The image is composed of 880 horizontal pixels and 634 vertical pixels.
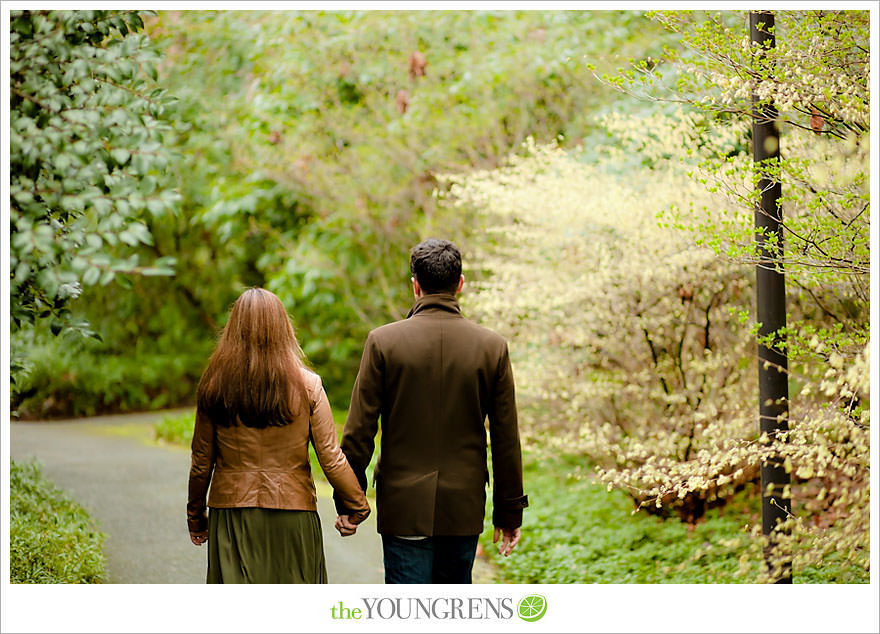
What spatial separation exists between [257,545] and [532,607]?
1187 millimetres

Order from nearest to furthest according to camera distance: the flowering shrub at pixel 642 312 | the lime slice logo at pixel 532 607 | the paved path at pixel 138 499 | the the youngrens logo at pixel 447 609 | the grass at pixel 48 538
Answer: the the youngrens logo at pixel 447 609 → the lime slice logo at pixel 532 607 → the grass at pixel 48 538 → the paved path at pixel 138 499 → the flowering shrub at pixel 642 312

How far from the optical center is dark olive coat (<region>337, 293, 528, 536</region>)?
8.54ft

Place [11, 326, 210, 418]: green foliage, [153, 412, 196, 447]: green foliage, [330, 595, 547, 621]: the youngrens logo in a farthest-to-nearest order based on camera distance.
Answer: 1. [11, 326, 210, 418]: green foliage
2. [153, 412, 196, 447]: green foliage
3. [330, 595, 547, 621]: the youngrens logo

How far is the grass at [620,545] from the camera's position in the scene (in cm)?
425

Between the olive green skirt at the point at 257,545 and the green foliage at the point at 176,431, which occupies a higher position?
the olive green skirt at the point at 257,545

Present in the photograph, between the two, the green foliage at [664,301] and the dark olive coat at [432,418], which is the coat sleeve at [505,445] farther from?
the green foliage at [664,301]

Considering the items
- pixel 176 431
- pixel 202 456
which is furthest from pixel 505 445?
pixel 176 431

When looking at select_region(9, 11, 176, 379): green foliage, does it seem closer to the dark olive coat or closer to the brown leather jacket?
the brown leather jacket

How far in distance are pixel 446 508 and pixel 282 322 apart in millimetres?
788

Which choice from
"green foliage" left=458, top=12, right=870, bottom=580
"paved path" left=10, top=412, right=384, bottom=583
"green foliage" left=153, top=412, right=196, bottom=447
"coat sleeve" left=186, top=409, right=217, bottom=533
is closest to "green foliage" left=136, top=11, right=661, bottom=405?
"green foliage" left=458, top=12, right=870, bottom=580

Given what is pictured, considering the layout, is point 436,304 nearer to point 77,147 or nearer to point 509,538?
point 509,538

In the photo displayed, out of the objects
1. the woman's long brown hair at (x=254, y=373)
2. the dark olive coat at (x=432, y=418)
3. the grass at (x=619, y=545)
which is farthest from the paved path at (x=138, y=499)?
the woman's long brown hair at (x=254, y=373)

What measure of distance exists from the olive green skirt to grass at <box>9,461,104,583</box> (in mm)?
1435

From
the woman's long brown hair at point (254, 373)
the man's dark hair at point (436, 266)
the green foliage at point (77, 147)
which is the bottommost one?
the woman's long brown hair at point (254, 373)
